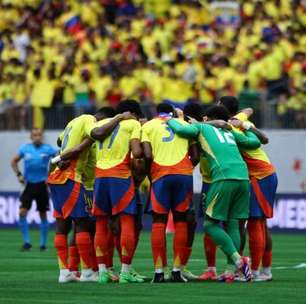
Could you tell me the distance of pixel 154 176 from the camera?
17.4m

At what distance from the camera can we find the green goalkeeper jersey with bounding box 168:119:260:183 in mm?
17234

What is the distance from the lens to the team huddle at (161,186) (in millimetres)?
17281

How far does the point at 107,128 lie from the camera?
682 inches

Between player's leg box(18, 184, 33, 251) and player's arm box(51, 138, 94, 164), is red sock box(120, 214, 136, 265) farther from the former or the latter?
player's leg box(18, 184, 33, 251)

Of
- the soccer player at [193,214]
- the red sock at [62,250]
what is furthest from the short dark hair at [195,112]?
the red sock at [62,250]

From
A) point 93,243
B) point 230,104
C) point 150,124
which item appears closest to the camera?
point 150,124

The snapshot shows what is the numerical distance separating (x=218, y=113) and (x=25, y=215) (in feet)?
29.7

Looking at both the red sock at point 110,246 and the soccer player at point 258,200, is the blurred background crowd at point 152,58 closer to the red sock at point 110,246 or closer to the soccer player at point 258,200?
the soccer player at point 258,200

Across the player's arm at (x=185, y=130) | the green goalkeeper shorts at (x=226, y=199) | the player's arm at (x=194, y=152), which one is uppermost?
the player's arm at (x=185, y=130)

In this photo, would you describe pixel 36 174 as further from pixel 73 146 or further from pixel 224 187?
pixel 224 187

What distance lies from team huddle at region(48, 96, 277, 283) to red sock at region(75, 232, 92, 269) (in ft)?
0.04

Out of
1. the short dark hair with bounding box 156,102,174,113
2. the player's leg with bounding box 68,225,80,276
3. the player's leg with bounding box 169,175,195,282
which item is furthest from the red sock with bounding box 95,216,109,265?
the short dark hair with bounding box 156,102,174,113

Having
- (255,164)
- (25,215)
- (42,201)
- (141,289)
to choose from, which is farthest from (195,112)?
(42,201)

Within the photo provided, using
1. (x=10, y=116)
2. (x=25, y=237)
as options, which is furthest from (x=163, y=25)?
(x=25, y=237)
